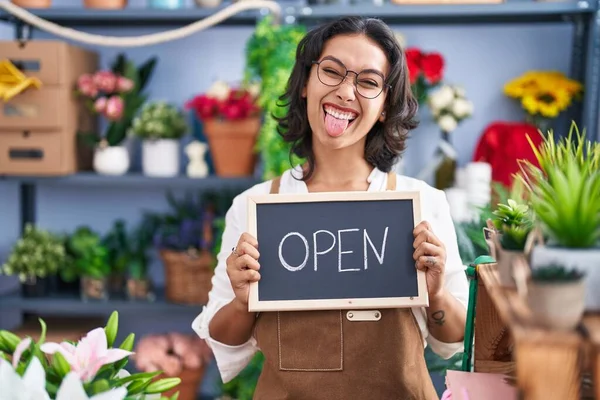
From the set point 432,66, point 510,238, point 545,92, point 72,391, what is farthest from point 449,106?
point 72,391

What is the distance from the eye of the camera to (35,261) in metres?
2.79

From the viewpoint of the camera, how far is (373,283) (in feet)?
3.86

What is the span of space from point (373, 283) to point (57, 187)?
2408 millimetres

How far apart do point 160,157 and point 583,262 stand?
234 centimetres

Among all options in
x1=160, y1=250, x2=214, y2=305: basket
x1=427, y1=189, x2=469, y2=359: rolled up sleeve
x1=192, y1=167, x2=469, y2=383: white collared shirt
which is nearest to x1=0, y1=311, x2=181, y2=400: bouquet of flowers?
x1=192, y1=167, x2=469, y2=383: white collared shirt

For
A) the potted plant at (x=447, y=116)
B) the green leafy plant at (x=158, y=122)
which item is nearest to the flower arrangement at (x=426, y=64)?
the potted plant at (x=447, y=116)

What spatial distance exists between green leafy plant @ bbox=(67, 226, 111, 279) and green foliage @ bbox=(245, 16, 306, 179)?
91 cm

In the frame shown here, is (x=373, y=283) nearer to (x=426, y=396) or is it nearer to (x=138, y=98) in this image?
(x=426, y=396)

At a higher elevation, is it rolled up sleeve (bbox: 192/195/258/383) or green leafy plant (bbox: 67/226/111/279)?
rolled up sleeve (bbox: 192/195/258/383)

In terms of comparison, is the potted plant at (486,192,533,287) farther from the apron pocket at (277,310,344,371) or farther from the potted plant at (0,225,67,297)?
the potted plant at (0,225,67,297)

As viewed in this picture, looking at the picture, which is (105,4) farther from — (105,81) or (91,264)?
(91,264)

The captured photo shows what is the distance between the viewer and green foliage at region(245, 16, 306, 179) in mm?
2312

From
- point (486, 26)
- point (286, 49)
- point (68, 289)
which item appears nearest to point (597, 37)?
point (486, 26)

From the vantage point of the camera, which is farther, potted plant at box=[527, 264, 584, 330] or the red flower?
the red flower
